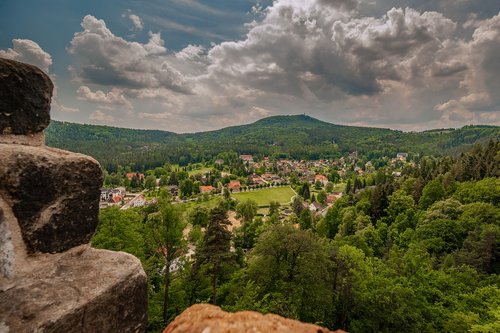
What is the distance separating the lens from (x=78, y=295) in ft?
9.40

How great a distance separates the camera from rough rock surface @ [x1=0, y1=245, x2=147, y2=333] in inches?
99.5

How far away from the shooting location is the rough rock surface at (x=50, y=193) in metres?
2.77

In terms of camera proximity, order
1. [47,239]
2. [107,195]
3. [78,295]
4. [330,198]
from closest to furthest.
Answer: [78,295] → [47,239] → [330,198] → [107,195]

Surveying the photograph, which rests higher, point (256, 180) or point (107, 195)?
point (256, 180)

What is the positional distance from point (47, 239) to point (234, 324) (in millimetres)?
2263

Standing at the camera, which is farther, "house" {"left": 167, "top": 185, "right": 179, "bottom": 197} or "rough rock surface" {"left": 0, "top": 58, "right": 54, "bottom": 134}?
"house" {"left": 167, "top": 185, "right": 179, "bottom": 197}

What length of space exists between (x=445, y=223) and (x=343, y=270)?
17746 mm

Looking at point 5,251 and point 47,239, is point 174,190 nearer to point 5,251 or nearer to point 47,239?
point 47,239

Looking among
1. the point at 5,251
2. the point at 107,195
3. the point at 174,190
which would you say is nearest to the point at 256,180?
the point at 174,190

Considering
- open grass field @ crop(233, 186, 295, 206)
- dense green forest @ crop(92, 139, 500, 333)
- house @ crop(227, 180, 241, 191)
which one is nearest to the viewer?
dense green forest @ crop(92, 139, 500, 333)

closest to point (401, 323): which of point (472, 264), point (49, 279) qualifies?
point (472, 264)

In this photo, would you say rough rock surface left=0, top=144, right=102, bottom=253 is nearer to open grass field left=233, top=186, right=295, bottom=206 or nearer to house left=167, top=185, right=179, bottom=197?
open grass field left=233, top=186, right=295, bottom=206

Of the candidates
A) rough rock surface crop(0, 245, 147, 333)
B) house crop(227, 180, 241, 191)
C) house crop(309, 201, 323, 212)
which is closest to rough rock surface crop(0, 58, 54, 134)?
rough rock surface crop(0, 245, 147, 333)

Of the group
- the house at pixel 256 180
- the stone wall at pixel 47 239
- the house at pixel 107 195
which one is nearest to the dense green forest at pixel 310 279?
the stone wall at pixel 47 239
